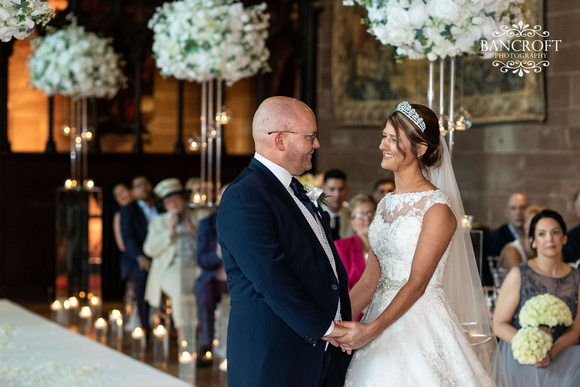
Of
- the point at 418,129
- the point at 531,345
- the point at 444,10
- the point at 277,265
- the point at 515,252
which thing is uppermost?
the point at 444,10

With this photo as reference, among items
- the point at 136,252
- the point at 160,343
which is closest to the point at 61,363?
the point at 160,343

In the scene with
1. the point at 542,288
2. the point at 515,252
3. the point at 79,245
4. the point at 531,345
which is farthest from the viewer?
the point at 79,245

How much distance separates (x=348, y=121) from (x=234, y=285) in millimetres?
8626

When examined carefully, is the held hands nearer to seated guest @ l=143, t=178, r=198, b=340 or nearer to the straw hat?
seated guest @ l=143, t=178, r=198, b=340

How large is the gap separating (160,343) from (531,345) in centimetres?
414

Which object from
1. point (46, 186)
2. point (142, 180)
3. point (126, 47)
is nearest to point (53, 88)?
point (142, 180)

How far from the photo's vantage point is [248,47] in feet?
26.6

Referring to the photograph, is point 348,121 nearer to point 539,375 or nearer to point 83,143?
point 83,143

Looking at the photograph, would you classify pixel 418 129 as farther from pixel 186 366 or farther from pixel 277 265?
pixel 186 366

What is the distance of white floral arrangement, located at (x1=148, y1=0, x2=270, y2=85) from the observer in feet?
25.7

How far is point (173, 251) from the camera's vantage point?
8219 millimetres

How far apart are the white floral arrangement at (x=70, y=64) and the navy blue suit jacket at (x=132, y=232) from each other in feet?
4.92

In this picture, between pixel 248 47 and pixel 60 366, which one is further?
pixel 248 47

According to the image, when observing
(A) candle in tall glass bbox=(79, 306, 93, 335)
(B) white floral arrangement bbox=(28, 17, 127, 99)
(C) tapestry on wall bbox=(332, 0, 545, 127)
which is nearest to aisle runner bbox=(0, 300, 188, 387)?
(A) candle in tall glass bbox=(79, 306, 93, 335)
